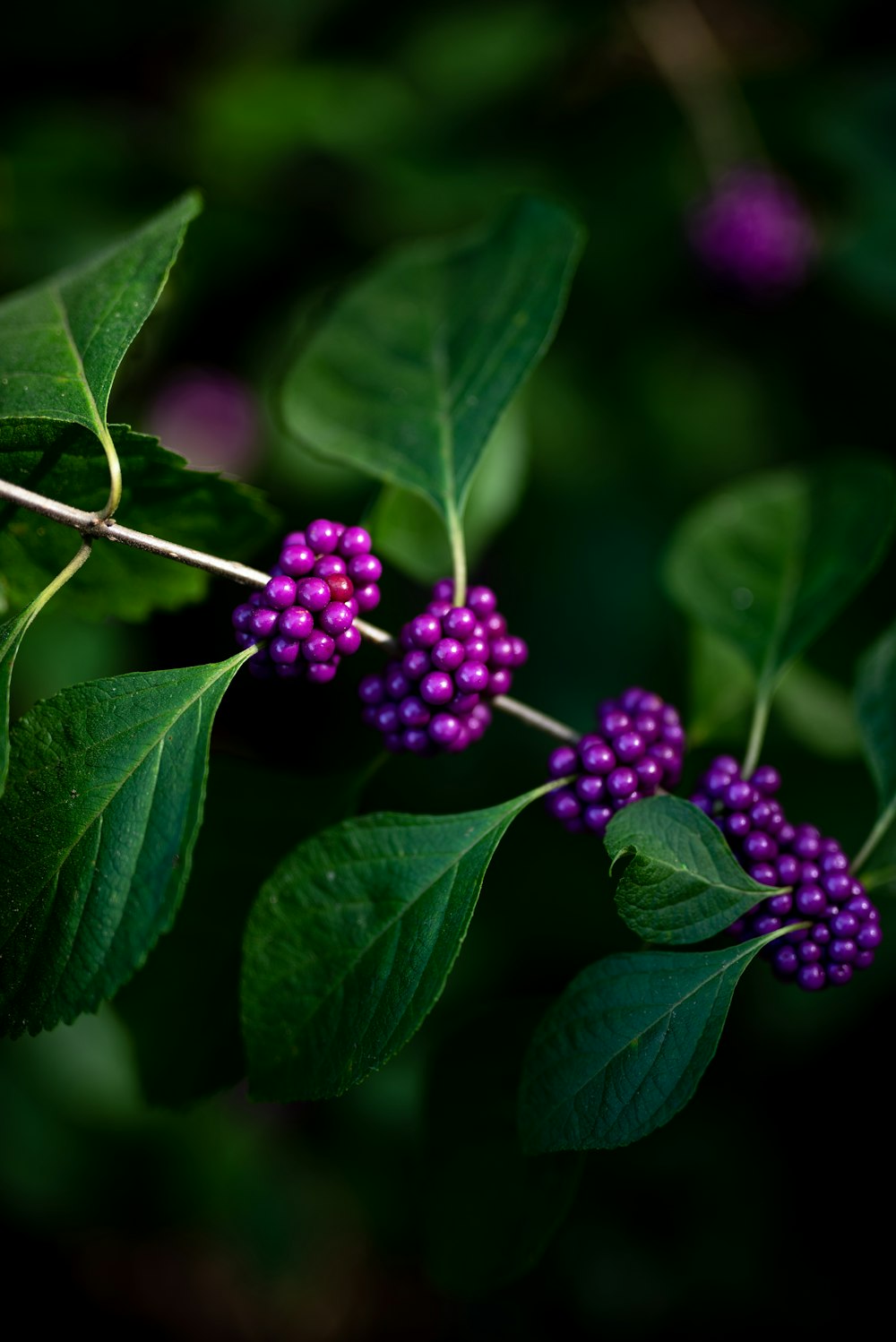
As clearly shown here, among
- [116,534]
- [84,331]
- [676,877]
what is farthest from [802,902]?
[84,331]

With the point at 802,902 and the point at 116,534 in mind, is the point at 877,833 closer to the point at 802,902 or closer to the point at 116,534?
the point at 802,902

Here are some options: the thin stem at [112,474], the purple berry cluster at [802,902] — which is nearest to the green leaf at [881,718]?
the purple berry cluster at [802,902]

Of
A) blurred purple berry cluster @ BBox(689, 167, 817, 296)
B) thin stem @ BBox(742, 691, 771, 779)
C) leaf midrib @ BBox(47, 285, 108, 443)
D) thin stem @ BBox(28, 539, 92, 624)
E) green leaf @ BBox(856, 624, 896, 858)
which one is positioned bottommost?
thin stem @ BBox(28, 539, 92, 624)

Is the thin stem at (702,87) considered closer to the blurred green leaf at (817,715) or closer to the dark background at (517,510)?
the dark background at (517,510)

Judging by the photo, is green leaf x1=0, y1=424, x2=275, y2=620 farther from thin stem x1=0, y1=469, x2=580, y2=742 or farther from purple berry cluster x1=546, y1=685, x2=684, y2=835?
purple berry cluster x1=546, y1=685, x2=684, y2=835

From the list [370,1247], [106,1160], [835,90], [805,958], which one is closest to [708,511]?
[805,958]

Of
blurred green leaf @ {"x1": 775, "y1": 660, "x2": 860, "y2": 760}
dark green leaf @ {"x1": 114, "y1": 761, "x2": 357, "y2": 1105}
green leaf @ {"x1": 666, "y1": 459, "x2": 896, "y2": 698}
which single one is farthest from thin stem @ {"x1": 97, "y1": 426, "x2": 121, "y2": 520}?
blurred green leaf @ {"x1": 775, "y1": 660, "x2": 860, "y2": 760}
